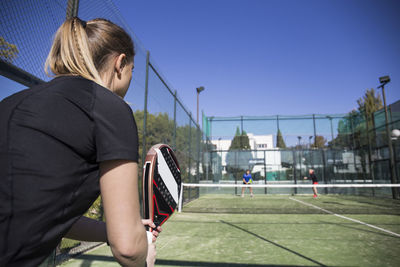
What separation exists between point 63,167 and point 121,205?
186 mm

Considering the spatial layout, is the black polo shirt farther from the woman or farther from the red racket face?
the red racket face

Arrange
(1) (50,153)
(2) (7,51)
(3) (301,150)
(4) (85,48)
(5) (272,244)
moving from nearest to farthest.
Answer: (1) (50,153) < (4) (85,48) < (2) (7,51) < (5) (272,244) < (3) (301,150)

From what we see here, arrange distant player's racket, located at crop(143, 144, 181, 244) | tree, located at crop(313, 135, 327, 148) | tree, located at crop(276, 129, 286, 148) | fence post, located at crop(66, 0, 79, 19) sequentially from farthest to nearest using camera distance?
tree, located at crop(276, 129, 286, 148), tree, located at crop(313, 135, 327, 148), fence post, located at crop(66, 0, 79, 19), distant player's racket, located at crop(143, 144, 181, 244)

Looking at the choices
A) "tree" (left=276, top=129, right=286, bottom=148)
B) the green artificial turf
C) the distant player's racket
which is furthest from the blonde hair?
"tree" (left=276, top=129, right=286, bottom=148)

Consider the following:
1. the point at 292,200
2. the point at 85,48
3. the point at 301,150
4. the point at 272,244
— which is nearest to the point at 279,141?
the point at 301,150

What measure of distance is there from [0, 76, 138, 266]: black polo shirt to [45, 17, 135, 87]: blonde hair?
11 cm

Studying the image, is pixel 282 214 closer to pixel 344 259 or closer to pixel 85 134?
pixel 344 259

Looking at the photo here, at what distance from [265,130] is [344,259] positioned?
1777 centimetres

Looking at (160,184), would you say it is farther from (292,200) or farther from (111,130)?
(292,200)

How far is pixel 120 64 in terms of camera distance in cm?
95

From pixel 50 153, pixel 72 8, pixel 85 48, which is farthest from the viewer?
pixel 72 8

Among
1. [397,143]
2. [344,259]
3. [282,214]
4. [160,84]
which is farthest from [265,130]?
[344,259]

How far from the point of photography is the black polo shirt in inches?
25.2

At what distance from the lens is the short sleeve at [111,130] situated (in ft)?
2.28
